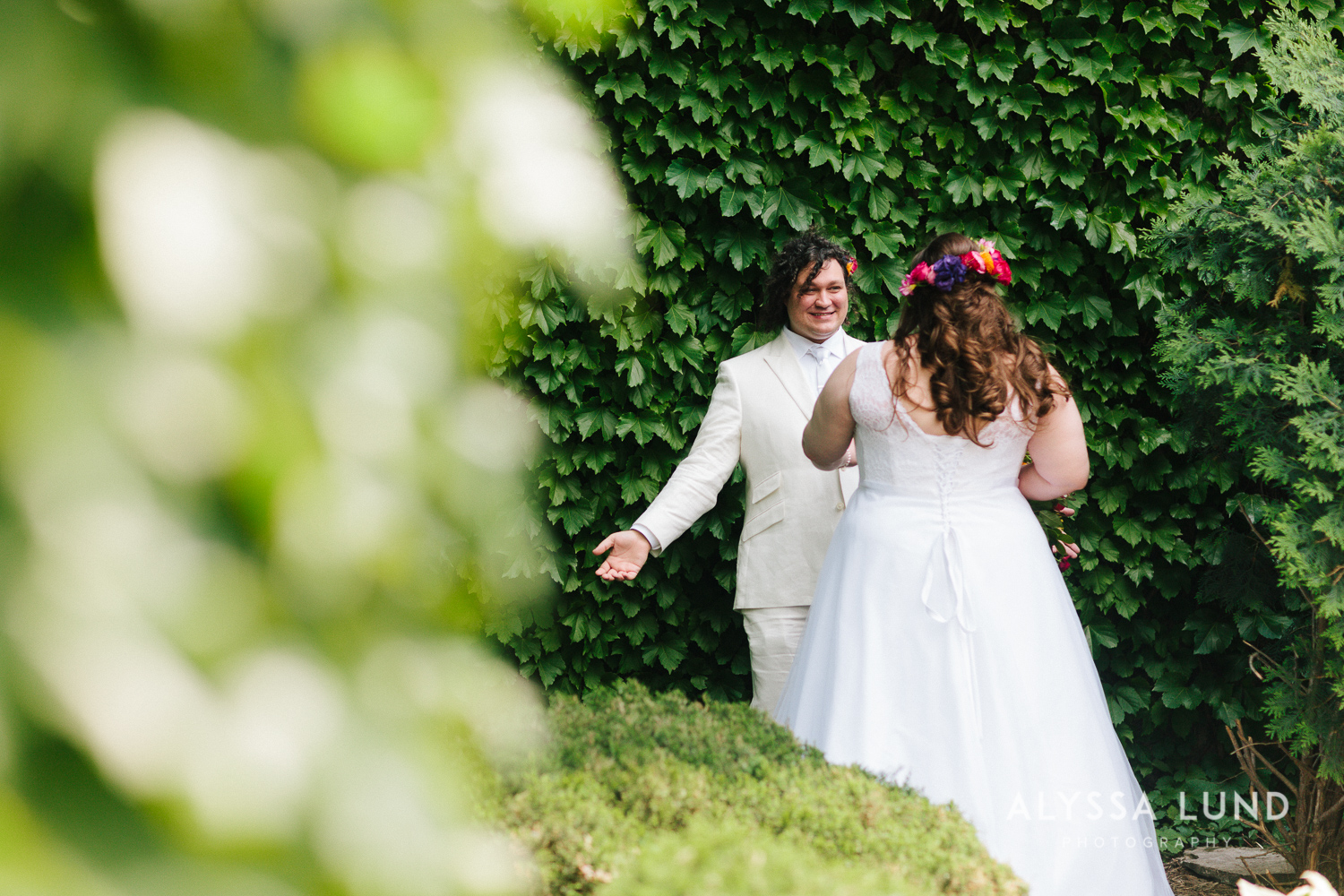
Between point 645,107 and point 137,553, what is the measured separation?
3.61 m

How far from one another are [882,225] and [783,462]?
3.62ft

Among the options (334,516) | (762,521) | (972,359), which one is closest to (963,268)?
(972,359)

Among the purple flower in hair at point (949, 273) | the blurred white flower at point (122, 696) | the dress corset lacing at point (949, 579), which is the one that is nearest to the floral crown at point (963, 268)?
the purple flower in hair at point (949, 273)

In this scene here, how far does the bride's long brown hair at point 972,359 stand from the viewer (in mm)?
2590

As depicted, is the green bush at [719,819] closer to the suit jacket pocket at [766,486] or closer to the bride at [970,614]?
the bride at [970,614]

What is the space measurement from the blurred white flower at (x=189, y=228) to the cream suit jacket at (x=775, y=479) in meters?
2.92

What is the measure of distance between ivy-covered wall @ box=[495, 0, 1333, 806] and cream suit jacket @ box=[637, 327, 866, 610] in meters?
0.34

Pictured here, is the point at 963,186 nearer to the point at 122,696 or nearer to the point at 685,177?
the point at 685,177

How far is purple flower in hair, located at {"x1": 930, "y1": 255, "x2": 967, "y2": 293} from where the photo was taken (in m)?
2.63

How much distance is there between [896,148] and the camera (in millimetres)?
3861

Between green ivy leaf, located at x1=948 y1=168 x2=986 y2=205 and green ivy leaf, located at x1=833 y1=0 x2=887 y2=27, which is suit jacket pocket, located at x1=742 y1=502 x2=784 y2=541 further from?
green ivy leaf, located at x1=833 y1=0 x2=887 y2=27

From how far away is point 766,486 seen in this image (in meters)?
3.46

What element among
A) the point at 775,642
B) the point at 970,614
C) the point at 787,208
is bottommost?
the point at 970,614

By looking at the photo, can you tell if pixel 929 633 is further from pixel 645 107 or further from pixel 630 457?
pixel 645 107
